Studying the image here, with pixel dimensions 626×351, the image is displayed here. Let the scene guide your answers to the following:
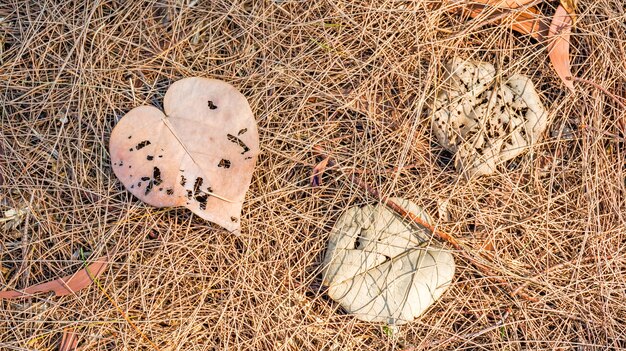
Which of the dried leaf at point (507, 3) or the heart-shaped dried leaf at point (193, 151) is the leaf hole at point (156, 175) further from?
the dried leaf at point (507, 3)

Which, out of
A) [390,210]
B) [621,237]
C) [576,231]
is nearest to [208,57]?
[390,210]

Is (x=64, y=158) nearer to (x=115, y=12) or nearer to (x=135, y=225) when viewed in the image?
(x=135, y=225)

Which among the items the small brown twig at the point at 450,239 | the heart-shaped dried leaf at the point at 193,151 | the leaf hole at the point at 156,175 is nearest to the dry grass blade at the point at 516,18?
the small brown twig at the point at 450,239

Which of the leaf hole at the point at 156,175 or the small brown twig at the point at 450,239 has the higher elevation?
the small brown twig at the point at 450,239

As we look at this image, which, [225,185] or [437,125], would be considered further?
[437,125]

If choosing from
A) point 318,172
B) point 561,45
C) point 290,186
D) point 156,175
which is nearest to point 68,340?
point 156,175
